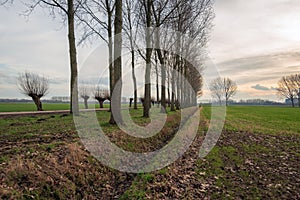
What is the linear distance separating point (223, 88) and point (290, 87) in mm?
31132

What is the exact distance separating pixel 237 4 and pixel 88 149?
53.3ft

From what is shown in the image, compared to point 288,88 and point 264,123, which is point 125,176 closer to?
point 264,123

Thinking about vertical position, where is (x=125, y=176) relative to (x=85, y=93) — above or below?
below

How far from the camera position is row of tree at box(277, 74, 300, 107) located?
92.5 m

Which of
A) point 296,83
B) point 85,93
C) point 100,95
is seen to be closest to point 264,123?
point 100,95

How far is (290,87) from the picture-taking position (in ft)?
316

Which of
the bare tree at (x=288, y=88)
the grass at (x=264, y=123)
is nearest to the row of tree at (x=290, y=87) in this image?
the bare tree at (x=288, y=88)

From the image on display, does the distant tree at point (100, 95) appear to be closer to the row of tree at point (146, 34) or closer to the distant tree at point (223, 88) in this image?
the row of tree at point (146, 34)

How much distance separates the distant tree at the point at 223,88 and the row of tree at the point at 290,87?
76.5ft

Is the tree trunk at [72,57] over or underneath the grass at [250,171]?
over

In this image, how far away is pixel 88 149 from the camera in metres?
6.62

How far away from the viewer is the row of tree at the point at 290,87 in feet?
303

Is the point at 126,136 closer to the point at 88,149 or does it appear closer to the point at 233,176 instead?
the point at 88,149

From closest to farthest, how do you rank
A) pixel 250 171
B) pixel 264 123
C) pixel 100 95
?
pixel 250 171 < pixel 264 123 < pixel 100 95
